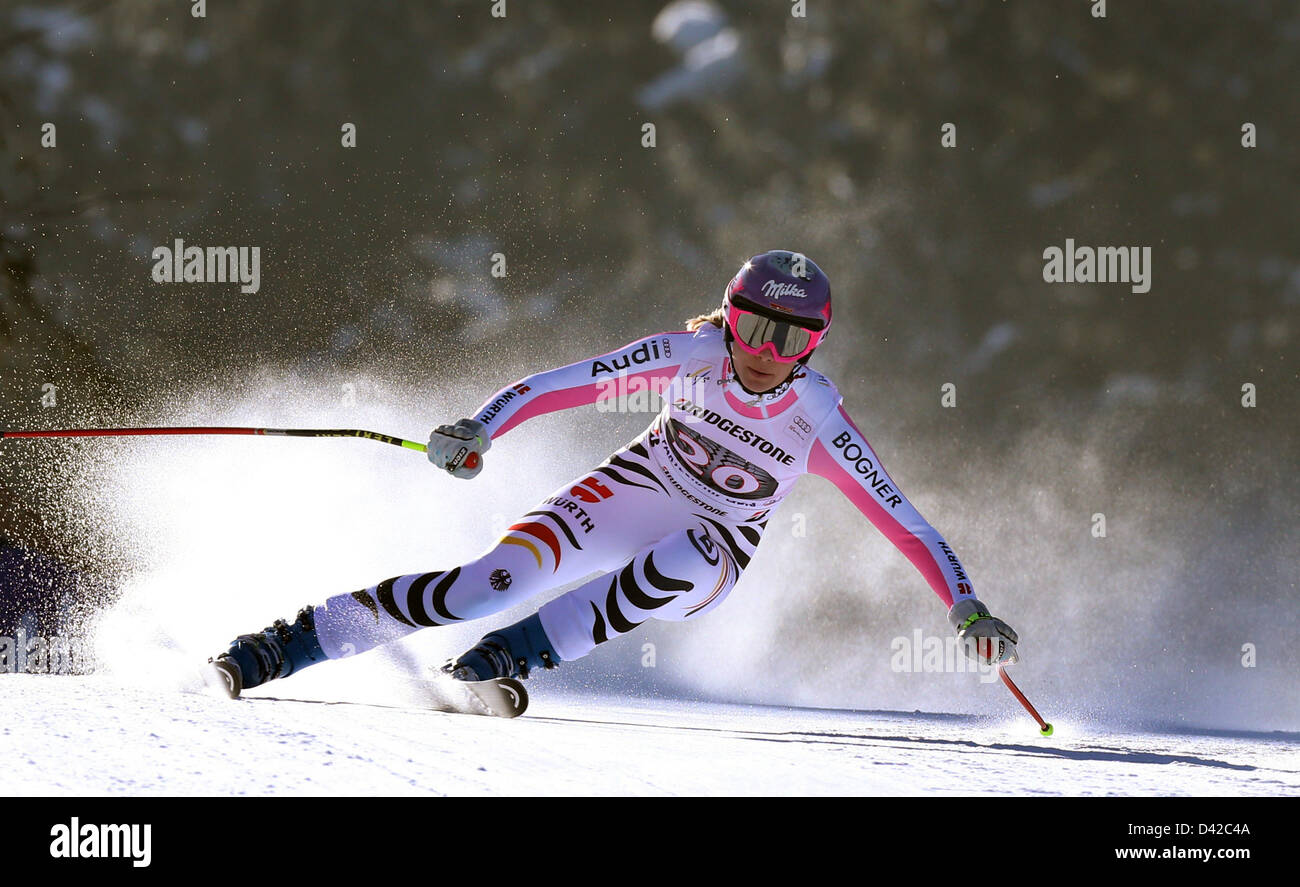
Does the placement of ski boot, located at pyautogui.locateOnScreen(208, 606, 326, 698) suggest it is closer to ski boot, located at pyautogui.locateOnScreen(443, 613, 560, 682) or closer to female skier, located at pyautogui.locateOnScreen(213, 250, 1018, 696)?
female skier, located at pyautogui.locateOnScreen(213, 250, 1018, 696)

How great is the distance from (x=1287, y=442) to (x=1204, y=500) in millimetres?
1470

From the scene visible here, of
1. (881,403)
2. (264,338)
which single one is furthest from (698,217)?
(264,338)

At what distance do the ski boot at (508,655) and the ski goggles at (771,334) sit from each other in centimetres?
116

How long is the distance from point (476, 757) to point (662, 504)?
1.37 m

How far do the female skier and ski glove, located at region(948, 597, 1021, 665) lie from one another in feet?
0.04

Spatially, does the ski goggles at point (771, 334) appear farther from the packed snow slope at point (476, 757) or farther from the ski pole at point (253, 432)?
the packed snow slope at point (476, 757)

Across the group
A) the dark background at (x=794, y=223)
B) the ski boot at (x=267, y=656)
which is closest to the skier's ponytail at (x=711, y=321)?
the ski boot at (x=267, y=656)

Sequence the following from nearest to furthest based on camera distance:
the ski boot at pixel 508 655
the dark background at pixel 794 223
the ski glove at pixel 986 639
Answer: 1. the ski glove at pixel 986 639
2. the ski boot at pixel 508 655
3. the dark background at pixel 794 223

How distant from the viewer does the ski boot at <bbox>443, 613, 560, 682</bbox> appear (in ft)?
12.1

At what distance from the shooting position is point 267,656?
3.53 metres

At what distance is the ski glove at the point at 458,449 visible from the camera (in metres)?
3.49

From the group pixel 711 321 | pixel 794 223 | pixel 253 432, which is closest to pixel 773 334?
pixel 711 321

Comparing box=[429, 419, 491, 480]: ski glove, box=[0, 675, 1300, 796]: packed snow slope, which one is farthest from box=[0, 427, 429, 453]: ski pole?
box=[0, 675, 1300, 796]: packed snow slope

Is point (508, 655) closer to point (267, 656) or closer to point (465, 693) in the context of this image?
point (465, 693)
